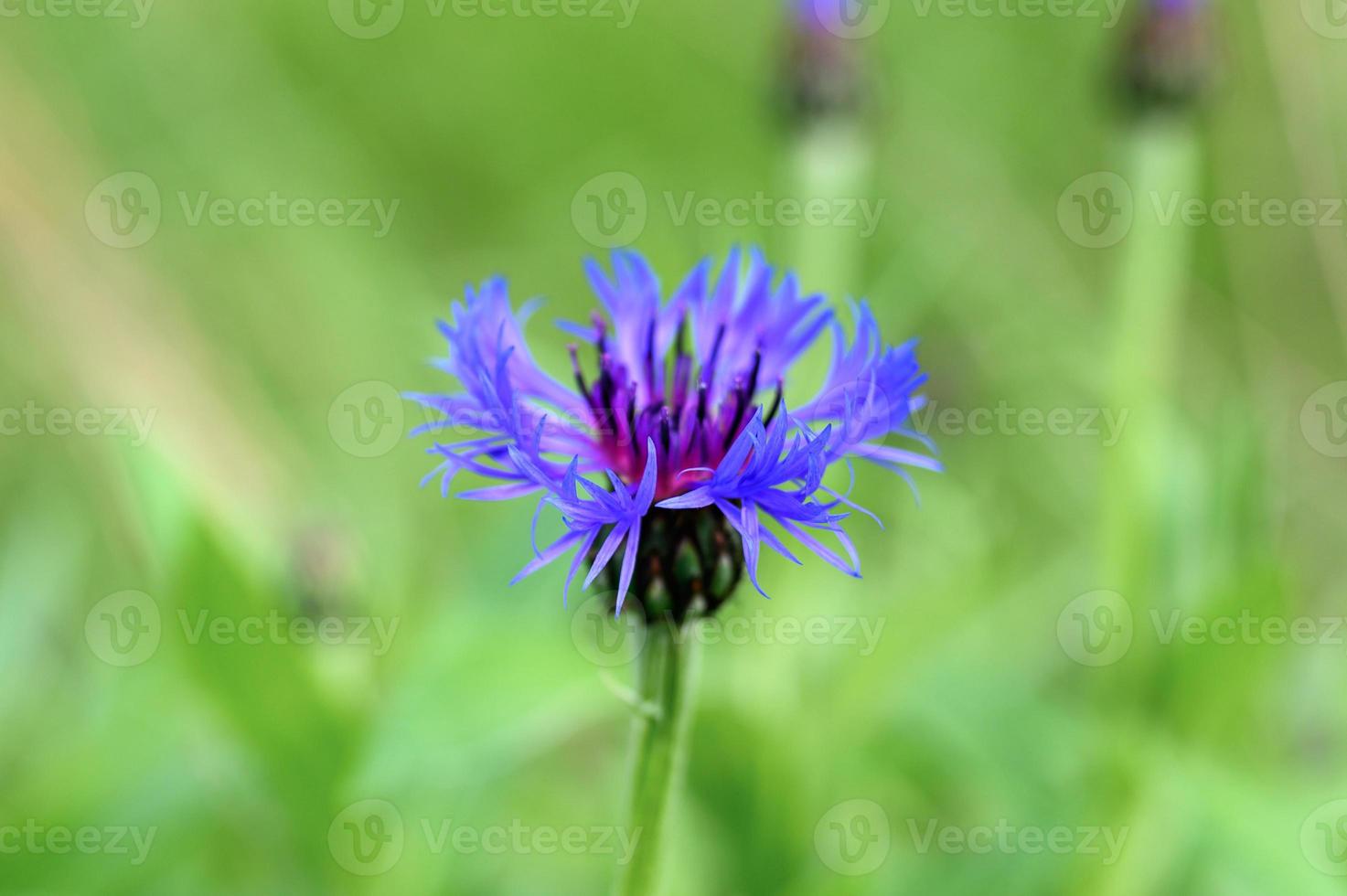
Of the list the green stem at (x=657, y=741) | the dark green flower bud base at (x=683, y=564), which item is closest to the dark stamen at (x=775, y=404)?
the dark green flower bud base at (x=683, y=564)

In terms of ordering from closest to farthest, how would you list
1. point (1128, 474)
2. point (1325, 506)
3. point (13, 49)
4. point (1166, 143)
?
point (1128, 474) → point (1166, 143) → point (1325, 506) → point (13, 49)

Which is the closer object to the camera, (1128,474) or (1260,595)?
(1260,595)

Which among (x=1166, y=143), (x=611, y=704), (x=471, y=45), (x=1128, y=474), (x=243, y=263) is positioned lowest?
(x=611, y=704)

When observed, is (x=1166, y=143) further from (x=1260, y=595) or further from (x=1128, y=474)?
(x=1260, y=595)

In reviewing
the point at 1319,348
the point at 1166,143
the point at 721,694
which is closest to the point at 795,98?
the point at 1166,143

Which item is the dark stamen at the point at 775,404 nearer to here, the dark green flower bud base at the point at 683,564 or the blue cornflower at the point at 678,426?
the blue cornflower at the point at 678,426

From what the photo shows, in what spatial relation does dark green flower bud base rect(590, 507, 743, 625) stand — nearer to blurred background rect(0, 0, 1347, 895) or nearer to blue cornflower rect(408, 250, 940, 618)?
blue cornflower rect(408, 250, 940, 618)

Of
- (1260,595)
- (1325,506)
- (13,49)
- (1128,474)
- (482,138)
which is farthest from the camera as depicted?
(482,138)

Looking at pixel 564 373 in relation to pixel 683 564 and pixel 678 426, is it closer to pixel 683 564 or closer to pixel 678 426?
pixel 678 426
